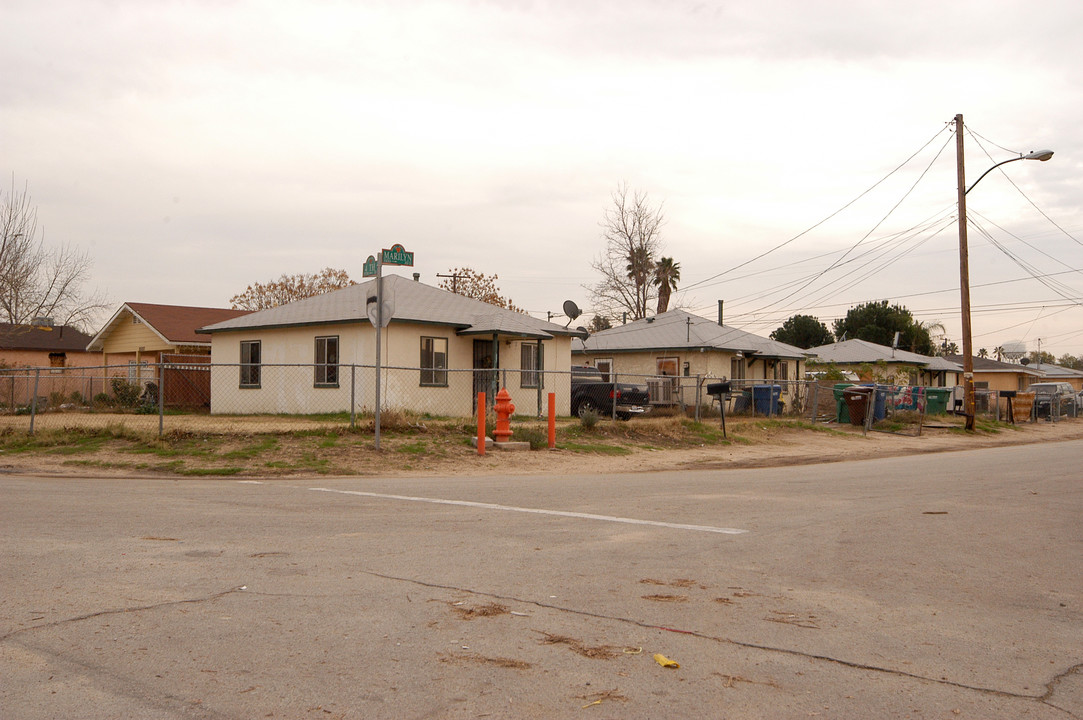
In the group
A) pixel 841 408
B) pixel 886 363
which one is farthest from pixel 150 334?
pixel 886 363

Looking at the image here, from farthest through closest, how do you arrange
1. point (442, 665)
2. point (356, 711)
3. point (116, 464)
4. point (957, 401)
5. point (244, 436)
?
1. point (957, 401)
2. point (244, 436)
3. point (116, 464)
4. point (442, 665)
5. point (356, 711)

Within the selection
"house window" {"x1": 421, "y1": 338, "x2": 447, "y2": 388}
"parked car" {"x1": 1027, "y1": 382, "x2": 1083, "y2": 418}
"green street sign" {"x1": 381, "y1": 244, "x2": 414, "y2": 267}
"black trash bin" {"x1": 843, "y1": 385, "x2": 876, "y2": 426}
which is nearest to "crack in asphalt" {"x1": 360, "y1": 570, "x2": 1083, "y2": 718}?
"green street sign" {"x1": 381, "y1": 244, "x2": 414, "y2": 267}

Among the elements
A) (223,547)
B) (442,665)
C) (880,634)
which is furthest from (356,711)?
(223,547)

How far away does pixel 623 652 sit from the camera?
4.46m

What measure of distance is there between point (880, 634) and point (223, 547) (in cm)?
504

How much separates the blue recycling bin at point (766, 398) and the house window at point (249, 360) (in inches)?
618

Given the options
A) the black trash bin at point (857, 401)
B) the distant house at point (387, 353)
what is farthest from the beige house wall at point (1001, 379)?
the distant house at point (387, 353)

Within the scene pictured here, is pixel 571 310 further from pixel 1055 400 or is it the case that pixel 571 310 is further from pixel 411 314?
pixel 1055 400

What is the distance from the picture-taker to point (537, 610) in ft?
17.1

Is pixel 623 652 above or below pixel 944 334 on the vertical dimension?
below

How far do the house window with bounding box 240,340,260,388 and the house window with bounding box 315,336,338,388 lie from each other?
2.81 meters

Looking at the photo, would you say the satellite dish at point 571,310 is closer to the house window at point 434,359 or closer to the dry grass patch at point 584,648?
the house window at point 434,359

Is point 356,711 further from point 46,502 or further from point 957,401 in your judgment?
point 957,401

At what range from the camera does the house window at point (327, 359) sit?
23812mm
